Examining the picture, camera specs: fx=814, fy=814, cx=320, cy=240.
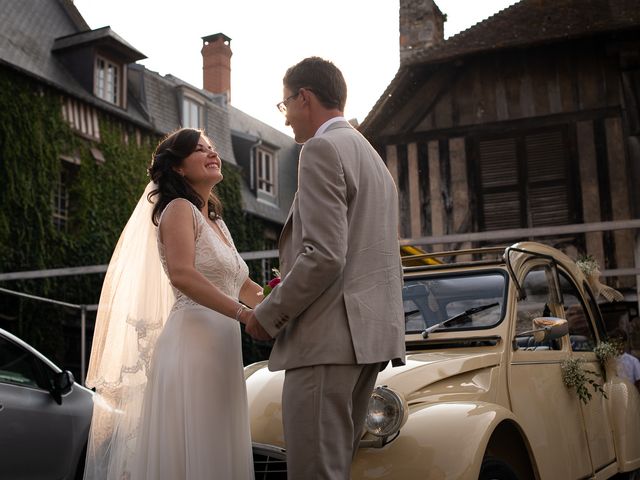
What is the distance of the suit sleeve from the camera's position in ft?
8.96

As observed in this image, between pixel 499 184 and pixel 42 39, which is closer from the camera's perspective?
pixel 499 184

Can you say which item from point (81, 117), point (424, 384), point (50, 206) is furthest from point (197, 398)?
point (81, 117)

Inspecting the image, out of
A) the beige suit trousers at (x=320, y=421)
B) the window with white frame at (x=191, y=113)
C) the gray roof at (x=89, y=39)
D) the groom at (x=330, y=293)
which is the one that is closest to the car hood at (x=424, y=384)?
the groom at (x=330, y=293)

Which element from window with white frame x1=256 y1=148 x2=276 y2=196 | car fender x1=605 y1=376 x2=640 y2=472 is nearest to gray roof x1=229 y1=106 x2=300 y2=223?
window with white frame x1=256 y1=148 x2=276 y2=196

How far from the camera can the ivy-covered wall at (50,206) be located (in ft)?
51.4

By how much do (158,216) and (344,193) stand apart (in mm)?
1177

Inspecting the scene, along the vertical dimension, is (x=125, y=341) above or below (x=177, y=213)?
below

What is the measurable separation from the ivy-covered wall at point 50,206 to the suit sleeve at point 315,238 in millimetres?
13500

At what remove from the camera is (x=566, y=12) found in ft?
40.9

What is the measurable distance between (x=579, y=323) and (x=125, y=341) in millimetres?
3256

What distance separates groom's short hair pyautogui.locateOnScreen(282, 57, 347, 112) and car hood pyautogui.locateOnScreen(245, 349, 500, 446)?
5.06 feet

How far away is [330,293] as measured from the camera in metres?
2.82

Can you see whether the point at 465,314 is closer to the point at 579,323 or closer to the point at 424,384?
the point at 424,384

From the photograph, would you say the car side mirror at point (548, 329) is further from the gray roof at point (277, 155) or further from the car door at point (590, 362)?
the gray roof at point (277, 155)
